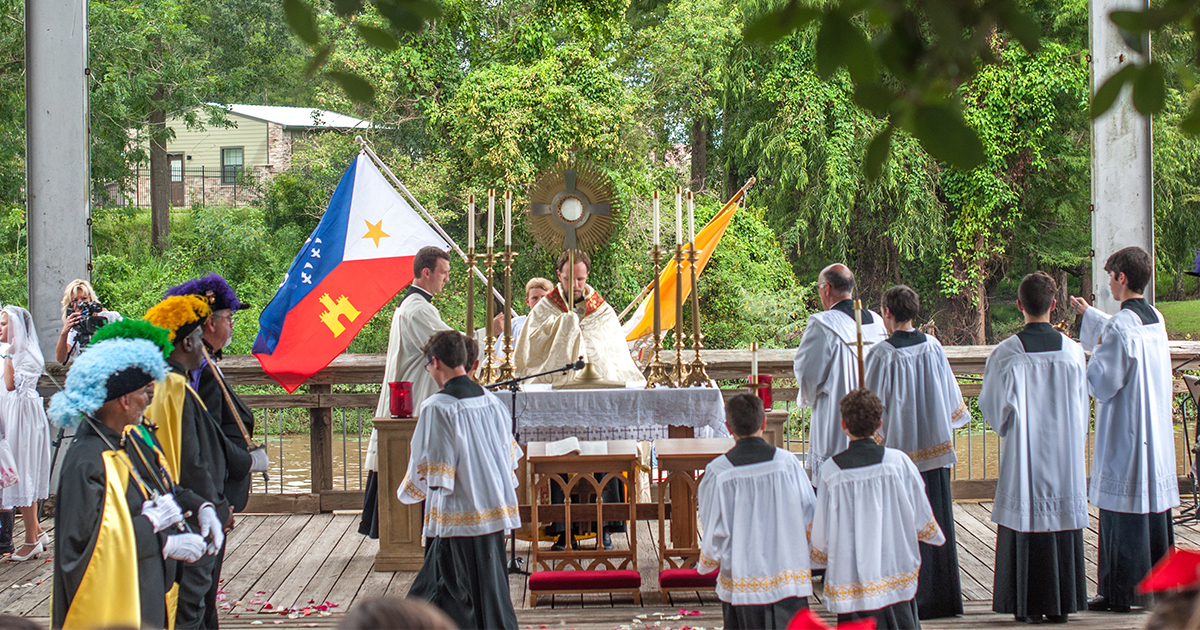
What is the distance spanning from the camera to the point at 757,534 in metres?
4.10

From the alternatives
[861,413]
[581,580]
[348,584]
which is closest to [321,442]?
[348,584]

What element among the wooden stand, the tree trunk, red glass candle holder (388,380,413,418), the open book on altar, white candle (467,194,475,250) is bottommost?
the wooden stand

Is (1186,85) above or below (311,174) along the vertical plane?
below

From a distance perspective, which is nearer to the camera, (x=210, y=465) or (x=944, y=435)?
(x=210, y=465)

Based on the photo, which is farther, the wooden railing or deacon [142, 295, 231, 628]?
the wooden railing

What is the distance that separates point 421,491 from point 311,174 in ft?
51.9

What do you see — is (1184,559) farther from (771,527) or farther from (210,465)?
(210,465)

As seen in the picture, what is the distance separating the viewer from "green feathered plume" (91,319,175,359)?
3.57 metres

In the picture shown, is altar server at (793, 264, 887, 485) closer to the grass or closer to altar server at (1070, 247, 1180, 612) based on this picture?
altar server at (1070, 247, 1180, 612)

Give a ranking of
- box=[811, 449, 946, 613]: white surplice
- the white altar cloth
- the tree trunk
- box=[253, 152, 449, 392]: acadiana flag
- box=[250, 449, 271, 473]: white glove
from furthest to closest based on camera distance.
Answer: the tree trunk, box=[253, 152, 449, 392]: acadiana flag, the white altar cloth, box=[250, 449, 271, 473]: white glove, box=[811, 449, 946, 613]: white surplice

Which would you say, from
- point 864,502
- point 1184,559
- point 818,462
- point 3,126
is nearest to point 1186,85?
point 1184,559

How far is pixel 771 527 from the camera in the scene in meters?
4.12

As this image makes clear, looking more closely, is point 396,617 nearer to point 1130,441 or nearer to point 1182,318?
point 1130,441

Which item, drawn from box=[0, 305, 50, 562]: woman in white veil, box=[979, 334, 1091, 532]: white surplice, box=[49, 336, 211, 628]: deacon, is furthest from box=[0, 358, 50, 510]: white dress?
box=[979, 334, 1091, 532]: white surplice
